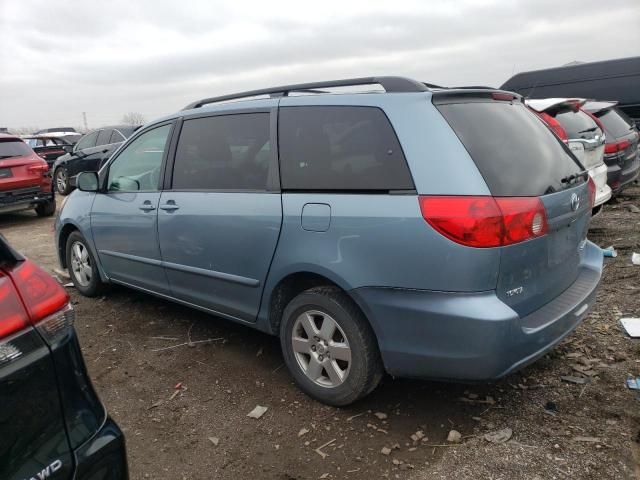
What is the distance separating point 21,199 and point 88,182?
6103 mm

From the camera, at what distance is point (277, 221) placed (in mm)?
3008

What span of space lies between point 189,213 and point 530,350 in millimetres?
2286

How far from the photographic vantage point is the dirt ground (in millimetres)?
2512

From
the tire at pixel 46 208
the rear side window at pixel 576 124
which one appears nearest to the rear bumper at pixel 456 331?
the rear side window at pixel 576 124

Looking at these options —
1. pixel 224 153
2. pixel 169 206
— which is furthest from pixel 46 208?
pixel 224 153

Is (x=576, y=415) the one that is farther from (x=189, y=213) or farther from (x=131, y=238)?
(x=131, y=238)

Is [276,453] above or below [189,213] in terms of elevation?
below

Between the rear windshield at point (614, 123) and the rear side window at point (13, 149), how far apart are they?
31.7 feet

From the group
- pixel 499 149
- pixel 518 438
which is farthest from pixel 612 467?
pixel 499 149

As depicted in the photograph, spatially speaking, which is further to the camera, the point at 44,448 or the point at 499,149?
the point at 499,149

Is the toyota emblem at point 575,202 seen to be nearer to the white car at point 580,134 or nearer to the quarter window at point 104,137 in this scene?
the white car at point 580,134

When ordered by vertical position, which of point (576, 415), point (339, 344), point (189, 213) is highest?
point (189, 213)

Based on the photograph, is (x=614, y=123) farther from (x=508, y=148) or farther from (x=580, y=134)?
(x=508, y=148)

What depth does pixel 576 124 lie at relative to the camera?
20.7ft
